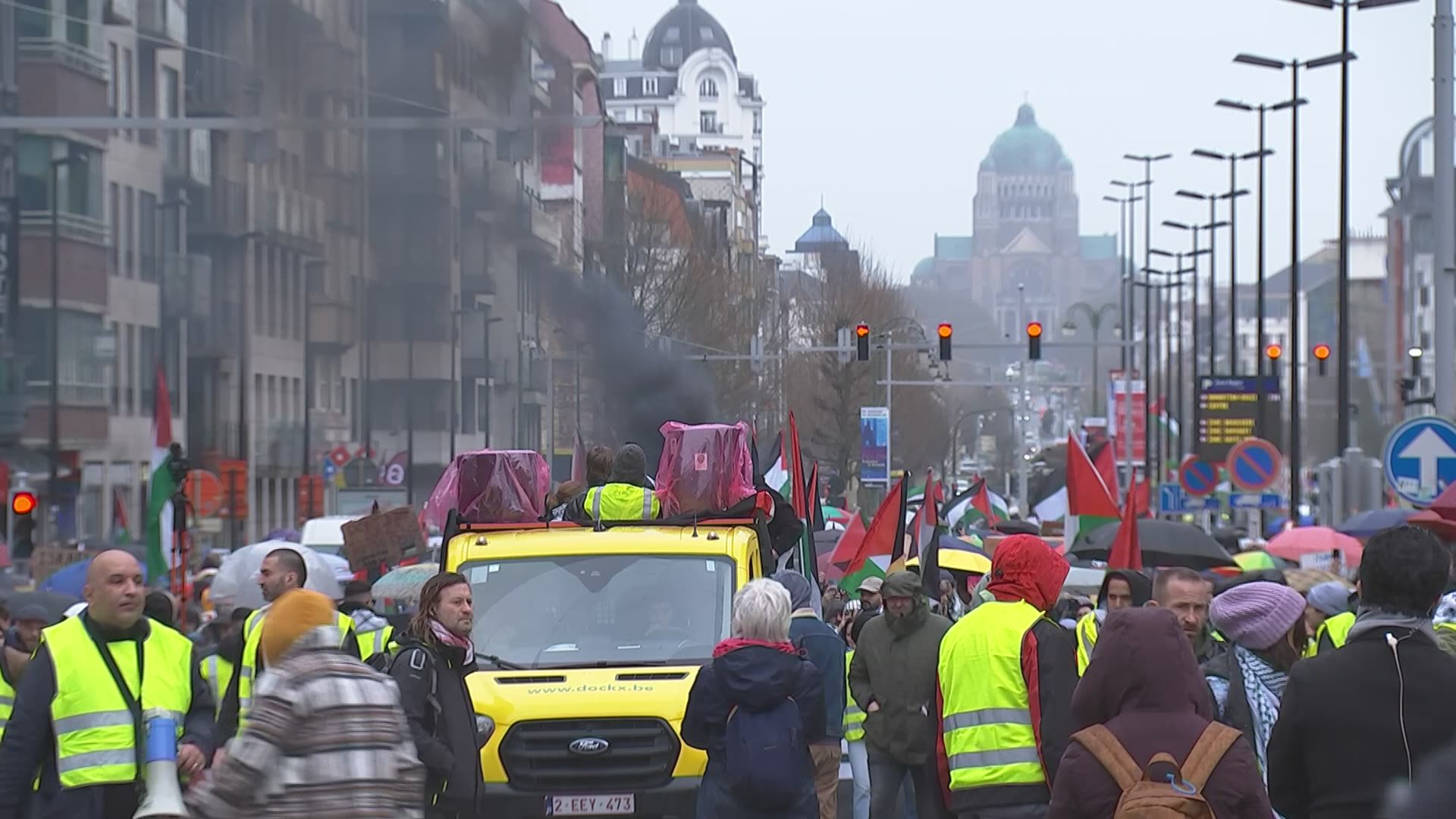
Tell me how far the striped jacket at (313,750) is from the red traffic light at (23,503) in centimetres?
1810

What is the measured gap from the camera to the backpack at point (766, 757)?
8266mm

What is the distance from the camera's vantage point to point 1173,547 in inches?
763

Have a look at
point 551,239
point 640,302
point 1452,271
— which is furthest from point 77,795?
point 640,302

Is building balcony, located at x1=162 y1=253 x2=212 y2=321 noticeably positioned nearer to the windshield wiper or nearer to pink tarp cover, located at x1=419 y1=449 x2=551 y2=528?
pink tarp cover, located at x1=419 y1=449 x2=551 y2=528

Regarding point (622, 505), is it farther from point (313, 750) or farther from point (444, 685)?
point (313, 750)

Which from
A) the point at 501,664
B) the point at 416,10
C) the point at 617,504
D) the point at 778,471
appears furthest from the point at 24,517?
the point at 416,10

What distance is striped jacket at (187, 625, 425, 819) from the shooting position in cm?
585

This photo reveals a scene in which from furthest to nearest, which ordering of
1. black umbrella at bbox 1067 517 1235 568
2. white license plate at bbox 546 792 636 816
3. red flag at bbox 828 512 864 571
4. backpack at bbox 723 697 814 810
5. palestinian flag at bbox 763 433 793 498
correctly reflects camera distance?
palestinian flag at bbox 763 433 793 498 < black umbrella at bbox 1067 517 1235 568 < red flag at bbox 828 512 864 571 < white license plate at bbox 546 792 636 816 < backpack at bbox 723 697 814 810

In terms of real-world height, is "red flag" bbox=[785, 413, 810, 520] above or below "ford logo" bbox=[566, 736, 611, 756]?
above

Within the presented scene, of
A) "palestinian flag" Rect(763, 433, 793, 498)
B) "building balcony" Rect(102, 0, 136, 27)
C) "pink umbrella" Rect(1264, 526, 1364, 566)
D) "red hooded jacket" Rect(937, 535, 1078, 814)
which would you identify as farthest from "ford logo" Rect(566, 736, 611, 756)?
"building balcony" Rect(102, 0, 136, 27)

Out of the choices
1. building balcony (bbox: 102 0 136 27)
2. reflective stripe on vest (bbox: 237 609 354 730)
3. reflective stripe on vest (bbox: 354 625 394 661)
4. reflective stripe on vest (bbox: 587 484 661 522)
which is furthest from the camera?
building balcony (bbox: 102 0 136 27)

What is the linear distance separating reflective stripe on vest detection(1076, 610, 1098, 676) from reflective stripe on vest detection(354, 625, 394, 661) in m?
2.78

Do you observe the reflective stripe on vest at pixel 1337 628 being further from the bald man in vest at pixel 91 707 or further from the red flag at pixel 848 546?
the red flag at pixel 848 546

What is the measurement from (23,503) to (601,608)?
1341 cm
